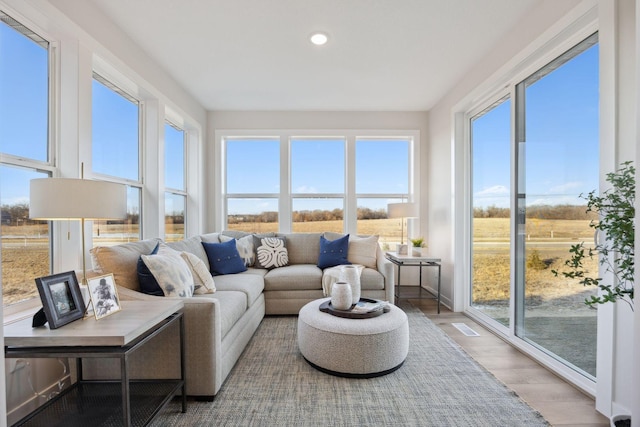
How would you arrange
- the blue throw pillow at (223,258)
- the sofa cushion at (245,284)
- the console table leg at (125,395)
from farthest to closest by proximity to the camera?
the blue throw pillow at (223,258)
the sofa cushion at (245,284)
the console table leg at (125,395)

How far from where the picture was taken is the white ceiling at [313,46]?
2410mm

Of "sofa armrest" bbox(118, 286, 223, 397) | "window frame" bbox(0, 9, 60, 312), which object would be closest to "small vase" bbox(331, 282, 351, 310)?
"sofa armrest" bbox(118, 286, 223, 397)

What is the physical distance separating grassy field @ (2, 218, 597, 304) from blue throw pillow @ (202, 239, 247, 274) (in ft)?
2.52

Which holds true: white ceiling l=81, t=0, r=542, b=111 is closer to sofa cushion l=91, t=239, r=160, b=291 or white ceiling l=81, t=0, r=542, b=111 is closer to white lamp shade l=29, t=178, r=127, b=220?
white lamp shade l=29, t=178, r=127, b=220

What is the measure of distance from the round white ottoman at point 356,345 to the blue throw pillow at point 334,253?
1.56 meters

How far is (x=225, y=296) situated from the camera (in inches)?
102

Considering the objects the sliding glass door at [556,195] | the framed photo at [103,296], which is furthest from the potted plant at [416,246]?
the framed photo at [103,296]

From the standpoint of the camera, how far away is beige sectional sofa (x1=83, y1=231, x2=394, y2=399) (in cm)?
197

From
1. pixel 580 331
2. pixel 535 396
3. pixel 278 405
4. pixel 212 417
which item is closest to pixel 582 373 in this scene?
pixel 580 331

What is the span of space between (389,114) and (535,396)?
383cm

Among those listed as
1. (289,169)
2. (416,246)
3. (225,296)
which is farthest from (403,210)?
(225,296)

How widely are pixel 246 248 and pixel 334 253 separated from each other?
3.64 feet

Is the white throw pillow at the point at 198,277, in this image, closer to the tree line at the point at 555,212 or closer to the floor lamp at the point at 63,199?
the floor lamp at the point at 63,199

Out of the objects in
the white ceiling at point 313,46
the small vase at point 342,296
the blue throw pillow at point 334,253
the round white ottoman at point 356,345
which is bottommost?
the round white ottoman at point 356,345
